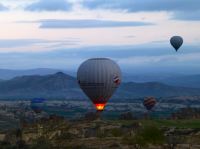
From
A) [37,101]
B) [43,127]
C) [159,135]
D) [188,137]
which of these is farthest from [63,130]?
[37,101]

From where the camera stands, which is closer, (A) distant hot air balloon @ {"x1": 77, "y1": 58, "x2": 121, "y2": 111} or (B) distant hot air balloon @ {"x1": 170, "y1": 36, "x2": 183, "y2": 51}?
(A) distant hot air balloon @ {"x1": 77, "y1": 58, "x2": 121, "y2": 111}

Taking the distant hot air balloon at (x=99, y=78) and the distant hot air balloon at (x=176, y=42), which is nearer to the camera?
the distant hot air balloon at (x=99, y=78)

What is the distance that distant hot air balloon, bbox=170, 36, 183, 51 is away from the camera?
85562 mm

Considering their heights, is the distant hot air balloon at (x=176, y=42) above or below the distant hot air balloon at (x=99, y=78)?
above

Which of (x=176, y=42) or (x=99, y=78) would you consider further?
(x=176, y=42)

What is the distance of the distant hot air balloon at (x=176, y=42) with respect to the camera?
85.6m

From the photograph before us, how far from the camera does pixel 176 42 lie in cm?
8600

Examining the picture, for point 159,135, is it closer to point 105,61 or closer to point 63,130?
point 105,61

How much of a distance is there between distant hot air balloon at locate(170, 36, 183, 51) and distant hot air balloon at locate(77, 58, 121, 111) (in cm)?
2022

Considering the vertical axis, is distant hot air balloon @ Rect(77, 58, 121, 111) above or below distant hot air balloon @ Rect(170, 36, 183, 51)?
below

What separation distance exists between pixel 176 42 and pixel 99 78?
23887 mm

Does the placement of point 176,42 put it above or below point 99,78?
above

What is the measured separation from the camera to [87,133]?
74625 mm

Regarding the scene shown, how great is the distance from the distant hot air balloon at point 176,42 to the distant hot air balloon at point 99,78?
66.3 ft
